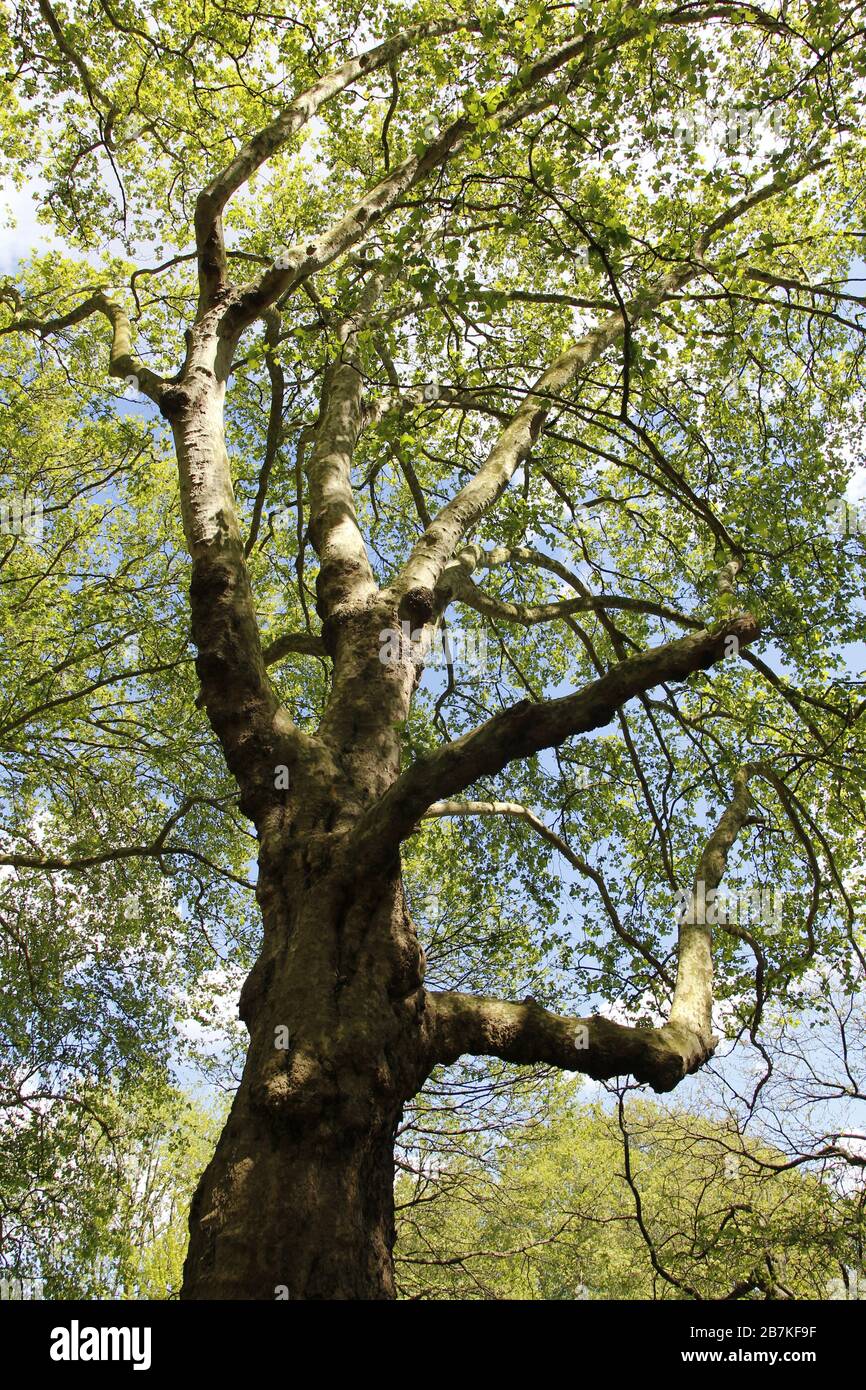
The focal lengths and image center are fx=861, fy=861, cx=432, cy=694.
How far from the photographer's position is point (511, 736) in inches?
128

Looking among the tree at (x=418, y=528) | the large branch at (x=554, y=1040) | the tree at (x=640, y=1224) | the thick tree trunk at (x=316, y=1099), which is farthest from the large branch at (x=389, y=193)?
the tree at (x=640, y=1224)

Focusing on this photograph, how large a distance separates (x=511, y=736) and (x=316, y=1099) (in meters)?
1.43

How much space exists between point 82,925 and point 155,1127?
2629 mm

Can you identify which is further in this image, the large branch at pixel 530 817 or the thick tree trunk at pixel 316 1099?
the large branch at pixel 530 817

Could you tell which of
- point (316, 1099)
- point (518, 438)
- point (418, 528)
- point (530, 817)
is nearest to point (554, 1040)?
point (316, 1099)

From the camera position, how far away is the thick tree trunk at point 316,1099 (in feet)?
8.49

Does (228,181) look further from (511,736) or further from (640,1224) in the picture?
(640,1224)

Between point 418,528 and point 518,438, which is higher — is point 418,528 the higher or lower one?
the higher one

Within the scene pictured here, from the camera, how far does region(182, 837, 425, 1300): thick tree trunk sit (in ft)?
8.49

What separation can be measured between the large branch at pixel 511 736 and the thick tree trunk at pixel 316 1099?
1.09 ft

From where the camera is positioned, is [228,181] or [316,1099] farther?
[228,181]

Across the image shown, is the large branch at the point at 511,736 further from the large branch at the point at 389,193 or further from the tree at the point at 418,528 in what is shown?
the large branch at the point at 389,193

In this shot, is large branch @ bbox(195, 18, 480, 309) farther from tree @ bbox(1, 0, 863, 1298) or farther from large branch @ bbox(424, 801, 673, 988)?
large branch @ bbox(424, 801, 673, 988)

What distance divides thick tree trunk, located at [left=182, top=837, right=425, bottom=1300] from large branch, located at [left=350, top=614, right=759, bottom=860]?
0.33 meters
